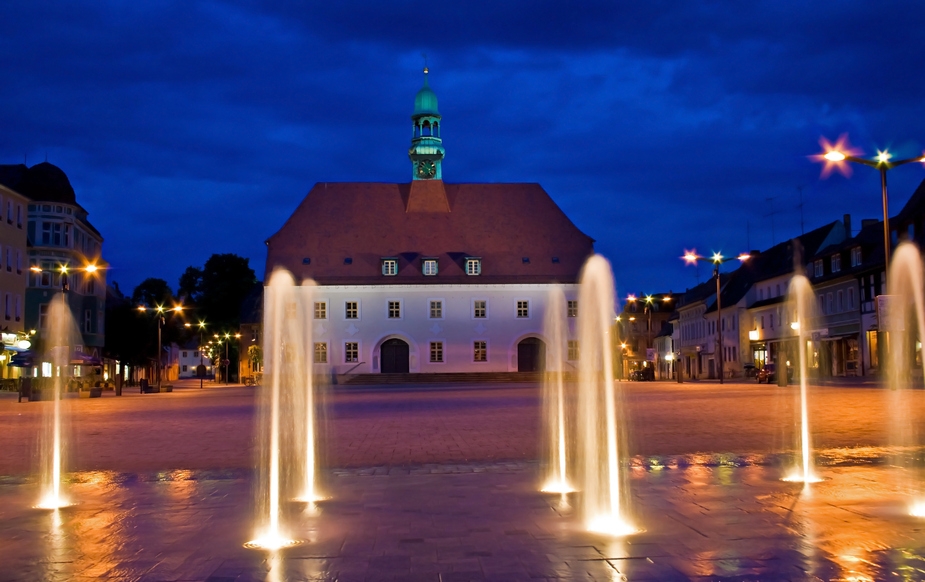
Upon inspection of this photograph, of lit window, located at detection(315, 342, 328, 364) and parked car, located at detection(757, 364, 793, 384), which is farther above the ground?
lit window, located at detection(315, 342, 328, 364)

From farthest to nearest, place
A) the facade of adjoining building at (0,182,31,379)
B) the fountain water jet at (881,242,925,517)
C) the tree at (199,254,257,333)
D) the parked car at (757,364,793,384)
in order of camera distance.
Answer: the tree at (199,254,257,333), the facade of adjoining building at (0,182,31,379), the parked car at (757,364,793,384), the fountain water jet at (881,242,925,517)

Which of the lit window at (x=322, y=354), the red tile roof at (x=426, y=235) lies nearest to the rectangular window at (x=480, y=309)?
the red tile roof at (x=426, y=235)

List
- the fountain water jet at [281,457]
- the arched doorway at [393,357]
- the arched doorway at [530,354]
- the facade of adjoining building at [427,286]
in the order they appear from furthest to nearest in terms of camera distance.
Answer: the arched doorway at [393,357], the arched doorway at [530,354], the facade of adjoining building at [427,286], the fountain water jet at [281,457]

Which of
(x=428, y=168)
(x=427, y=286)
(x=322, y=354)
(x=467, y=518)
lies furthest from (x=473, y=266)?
(x=467, y=518)

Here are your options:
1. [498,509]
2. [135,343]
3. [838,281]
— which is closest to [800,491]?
[498,509]

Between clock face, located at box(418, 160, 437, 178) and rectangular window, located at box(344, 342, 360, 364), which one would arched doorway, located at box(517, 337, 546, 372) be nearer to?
rectangular window, located at box(344, 342, 360, 364)

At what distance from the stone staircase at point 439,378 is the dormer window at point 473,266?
27.7 feet

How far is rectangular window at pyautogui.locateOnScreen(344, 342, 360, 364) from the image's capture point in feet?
253

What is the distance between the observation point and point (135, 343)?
8631cm

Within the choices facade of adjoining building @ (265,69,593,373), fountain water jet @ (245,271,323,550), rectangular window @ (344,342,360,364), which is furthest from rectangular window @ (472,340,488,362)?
fountain water jet @ (245,271,323,550)

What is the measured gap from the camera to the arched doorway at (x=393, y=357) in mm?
77750

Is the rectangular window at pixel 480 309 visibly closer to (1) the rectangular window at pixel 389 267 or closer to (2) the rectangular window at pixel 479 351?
(2) the rectangular window at pixel 479 351

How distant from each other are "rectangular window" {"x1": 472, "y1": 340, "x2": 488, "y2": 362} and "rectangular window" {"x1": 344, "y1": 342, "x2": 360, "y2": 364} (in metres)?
9.35

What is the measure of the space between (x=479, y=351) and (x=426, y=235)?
34.4 feet
